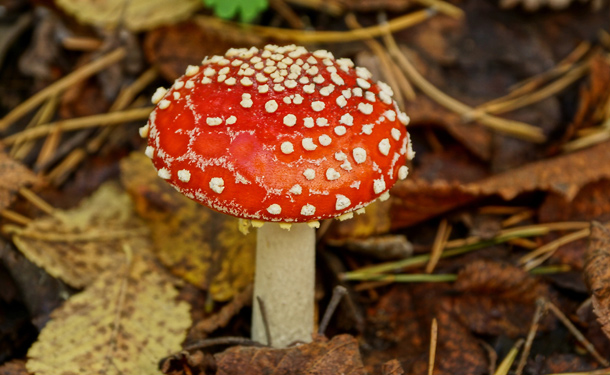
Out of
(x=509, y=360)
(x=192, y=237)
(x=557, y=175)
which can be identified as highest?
(x=557, y=175)

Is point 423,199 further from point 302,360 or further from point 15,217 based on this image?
point 15,217

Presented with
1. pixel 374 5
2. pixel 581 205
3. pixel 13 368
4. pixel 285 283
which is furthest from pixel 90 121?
pixel 581 205

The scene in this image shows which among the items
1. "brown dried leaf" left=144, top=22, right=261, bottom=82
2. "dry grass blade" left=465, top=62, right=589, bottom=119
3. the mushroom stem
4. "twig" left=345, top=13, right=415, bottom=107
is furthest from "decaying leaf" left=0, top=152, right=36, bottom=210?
"dry grass blade" left=465, top=62, right=589, bottom=119

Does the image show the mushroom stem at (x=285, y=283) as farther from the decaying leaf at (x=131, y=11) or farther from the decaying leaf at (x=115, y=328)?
the decaying leaf at (x=131, y=11)

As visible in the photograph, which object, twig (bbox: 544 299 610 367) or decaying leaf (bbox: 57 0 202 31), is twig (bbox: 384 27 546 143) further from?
decaying leaf (bbox: 57 0 202 31)

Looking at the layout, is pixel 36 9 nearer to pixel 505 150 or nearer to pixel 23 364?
pixel 23 364
